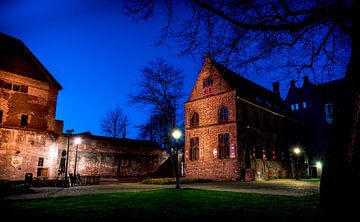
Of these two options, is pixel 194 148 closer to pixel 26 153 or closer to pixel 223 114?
pixel 223 114

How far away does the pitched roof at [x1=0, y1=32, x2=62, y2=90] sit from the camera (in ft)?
77.9

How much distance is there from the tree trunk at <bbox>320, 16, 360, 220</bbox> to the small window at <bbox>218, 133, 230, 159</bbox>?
69.0ft

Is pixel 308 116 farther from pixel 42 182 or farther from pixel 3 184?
pixel 3 184

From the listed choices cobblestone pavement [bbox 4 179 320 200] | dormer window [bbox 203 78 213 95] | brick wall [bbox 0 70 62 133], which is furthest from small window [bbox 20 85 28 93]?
dormer window [bbox 203 78 213 95]

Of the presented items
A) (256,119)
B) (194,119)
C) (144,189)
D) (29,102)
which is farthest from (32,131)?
(256,119)

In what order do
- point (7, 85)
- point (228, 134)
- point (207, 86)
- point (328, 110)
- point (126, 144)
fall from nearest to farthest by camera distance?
point (7, 85), point (228, 134), point (207, 86), point (126, 144), point (328, 110)

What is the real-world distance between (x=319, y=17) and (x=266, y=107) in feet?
86.0

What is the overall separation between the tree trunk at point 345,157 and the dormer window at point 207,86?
916 inches

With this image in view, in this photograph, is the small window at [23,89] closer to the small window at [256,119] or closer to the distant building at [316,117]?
the small window at [256,119]

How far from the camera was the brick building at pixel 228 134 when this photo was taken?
2569 centimetres

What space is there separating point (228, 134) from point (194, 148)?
4.99 meters

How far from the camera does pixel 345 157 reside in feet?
15.9

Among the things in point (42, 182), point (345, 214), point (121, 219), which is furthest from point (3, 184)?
point (345, 214)

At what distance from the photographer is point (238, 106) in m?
26.2
